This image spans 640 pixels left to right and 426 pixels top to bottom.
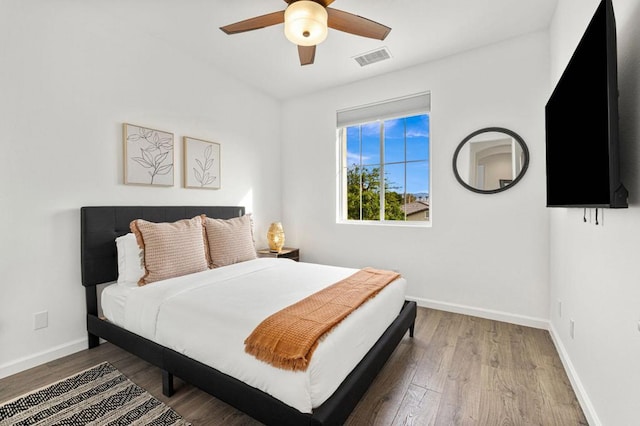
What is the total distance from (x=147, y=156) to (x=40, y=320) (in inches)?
61.4

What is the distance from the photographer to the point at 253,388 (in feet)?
4.67

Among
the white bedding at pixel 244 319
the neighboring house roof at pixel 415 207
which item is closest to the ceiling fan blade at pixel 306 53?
the white bedding at pixel 244 319

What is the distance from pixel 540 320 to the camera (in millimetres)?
2807

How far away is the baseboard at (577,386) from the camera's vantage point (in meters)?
1.54

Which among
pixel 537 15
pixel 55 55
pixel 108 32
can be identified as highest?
pixel 537 15

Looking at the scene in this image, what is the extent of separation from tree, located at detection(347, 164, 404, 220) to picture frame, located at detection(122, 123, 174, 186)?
2301 millimetres

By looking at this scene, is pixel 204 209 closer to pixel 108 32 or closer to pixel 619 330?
pixel 108 32

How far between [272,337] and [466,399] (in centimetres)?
132

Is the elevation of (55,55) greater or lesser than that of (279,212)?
greater

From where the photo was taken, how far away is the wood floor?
1647 millimetres

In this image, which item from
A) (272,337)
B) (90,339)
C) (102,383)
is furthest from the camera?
(90,339)

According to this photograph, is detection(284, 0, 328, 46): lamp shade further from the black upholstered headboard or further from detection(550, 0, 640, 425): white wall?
the black upholstered headboard

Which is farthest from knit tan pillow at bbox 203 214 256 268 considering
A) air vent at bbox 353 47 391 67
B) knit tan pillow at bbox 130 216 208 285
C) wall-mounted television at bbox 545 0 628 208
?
wall-mounted television at bbox 545 0 628 208

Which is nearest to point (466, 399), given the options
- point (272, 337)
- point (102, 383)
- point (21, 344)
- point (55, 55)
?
point (272, 337)
